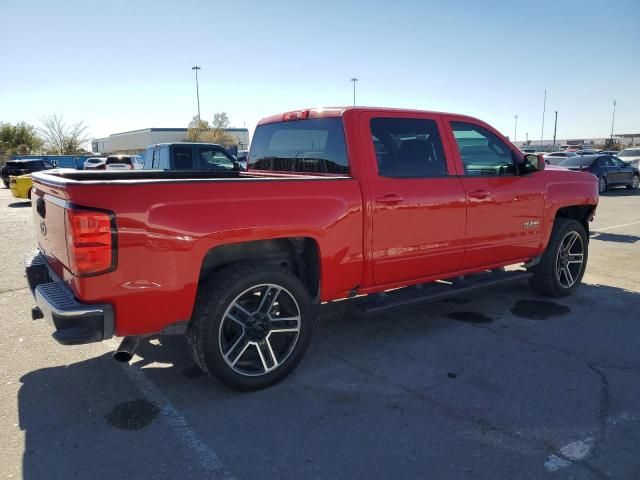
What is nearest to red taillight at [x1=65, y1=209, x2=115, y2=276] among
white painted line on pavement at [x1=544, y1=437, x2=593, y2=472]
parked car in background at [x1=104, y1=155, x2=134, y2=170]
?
white painted line on pavement at [x1=544, y1=437, x2=593, y2=472]

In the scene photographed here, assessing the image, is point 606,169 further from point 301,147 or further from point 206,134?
point 206,134

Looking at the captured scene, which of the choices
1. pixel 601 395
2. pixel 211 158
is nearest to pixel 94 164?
pixel 211 158

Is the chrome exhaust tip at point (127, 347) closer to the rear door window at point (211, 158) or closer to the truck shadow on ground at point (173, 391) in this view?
the truck shadow on ground at point (173, 391)

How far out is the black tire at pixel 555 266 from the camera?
5.70 metres

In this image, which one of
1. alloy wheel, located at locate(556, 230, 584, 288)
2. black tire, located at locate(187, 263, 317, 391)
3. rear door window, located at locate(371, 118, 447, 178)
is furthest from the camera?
alloy wheel, located at locate(556, 230, 584, 288)

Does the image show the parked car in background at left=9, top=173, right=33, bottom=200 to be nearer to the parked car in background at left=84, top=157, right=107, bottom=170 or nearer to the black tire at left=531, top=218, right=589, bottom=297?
the parked car in background at left=84, top=157, right=107, bottom=170

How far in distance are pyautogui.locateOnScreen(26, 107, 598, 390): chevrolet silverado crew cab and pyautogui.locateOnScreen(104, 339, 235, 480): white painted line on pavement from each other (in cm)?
36

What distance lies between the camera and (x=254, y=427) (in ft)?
10.3

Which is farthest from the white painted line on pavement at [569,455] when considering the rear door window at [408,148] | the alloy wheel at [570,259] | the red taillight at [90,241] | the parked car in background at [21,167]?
the parked car in background at [21,167]

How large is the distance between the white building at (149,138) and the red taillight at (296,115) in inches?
2513

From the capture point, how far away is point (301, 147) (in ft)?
15.2

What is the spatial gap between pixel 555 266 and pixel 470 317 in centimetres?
132

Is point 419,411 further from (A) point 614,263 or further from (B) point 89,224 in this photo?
(A) point 614,263

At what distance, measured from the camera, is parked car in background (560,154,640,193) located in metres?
19.3
